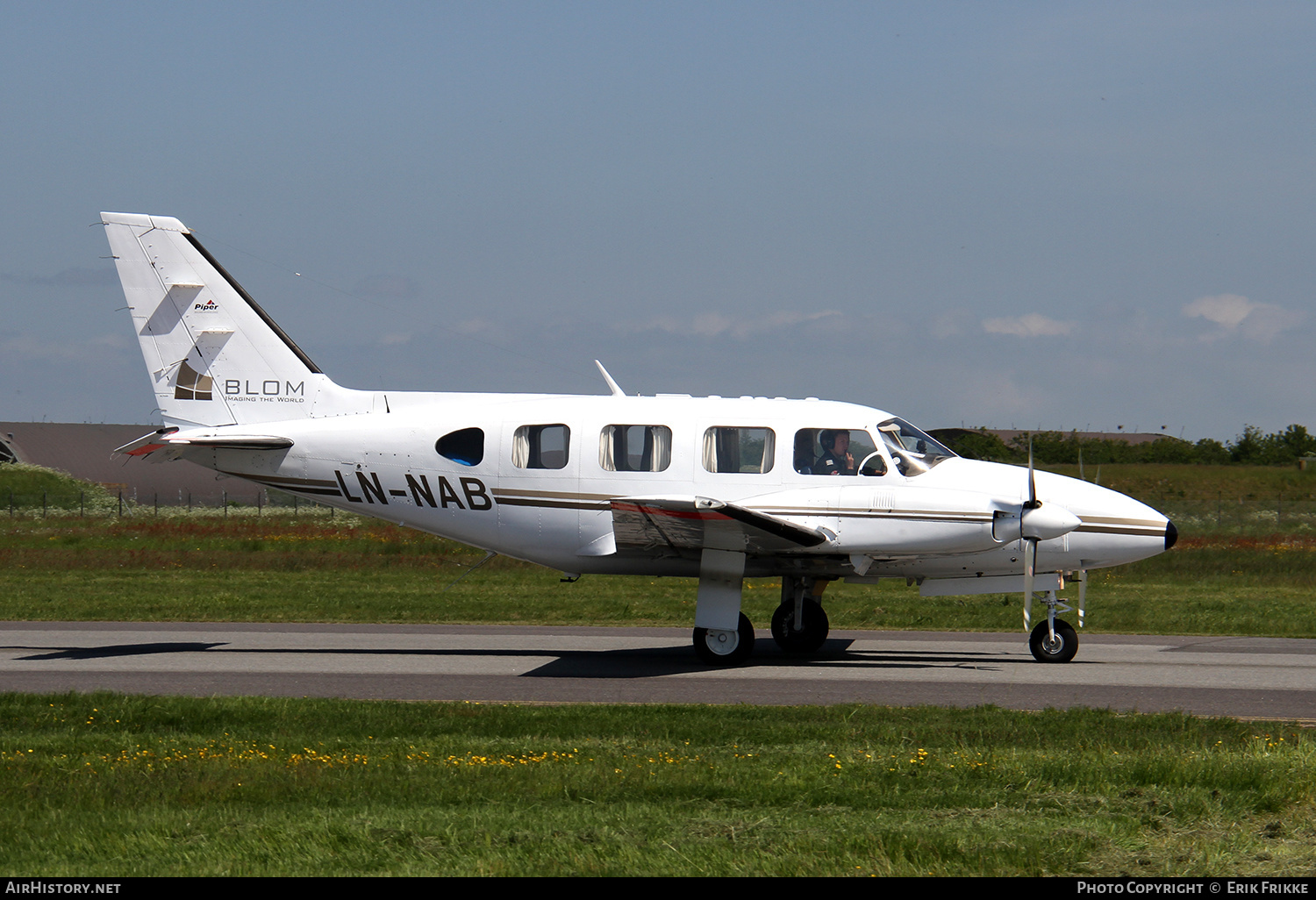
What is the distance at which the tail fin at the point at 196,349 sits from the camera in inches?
672

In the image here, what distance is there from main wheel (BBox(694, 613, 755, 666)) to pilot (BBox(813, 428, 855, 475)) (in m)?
2.16

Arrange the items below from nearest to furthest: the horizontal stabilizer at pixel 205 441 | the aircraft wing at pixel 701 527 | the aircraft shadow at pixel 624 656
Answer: the aircraft wing at pixel 701 527, the aircraft shadow at pixel 624 656, the horizontal stabilizer at pixel 205 441

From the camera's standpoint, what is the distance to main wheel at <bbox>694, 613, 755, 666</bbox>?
14.8 meters

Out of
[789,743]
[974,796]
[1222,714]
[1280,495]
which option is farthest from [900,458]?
[1280,495]

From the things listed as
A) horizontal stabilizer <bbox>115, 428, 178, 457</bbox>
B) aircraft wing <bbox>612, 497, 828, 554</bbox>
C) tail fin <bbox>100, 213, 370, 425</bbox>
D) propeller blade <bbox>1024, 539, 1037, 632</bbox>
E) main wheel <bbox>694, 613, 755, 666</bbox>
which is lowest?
main wheel <bbox>694, 613, 755, 666</bbox>

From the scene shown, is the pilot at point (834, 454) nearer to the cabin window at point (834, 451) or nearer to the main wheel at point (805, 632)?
the cabin window at point (834, 451)

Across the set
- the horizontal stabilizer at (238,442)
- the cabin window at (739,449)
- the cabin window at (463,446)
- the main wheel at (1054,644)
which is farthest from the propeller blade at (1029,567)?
the horizontal stabilizer at (238,442)

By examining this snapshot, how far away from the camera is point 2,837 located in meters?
6.34

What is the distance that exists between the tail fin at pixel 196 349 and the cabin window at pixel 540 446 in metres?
2.71

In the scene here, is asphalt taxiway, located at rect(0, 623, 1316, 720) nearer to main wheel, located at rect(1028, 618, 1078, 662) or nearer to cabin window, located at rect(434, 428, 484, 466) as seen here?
main wheel, located at rect(1028, 618, 1078, 662)

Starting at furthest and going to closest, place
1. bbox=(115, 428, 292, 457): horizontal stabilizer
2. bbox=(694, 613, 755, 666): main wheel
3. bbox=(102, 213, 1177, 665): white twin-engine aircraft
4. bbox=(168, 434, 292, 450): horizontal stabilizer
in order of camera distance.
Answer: bbox=(168, 434, 292, 450): horizontal stabilizer
bbox=(115, 428, 292, 457): horizontal stabilizer
bbox=(694, 613, 755, 666): main wheel
bbox=(102, 213, 1177, 665): white twin-engine aircraft

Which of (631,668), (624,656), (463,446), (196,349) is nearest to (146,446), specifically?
(196,349)

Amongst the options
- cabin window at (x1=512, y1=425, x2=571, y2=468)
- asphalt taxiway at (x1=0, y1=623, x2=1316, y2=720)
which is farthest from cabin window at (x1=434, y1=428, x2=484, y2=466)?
asphalt taxiway at (x1=0, y1=623, x2=1316, y2=720)

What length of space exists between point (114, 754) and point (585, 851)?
4.70 m
